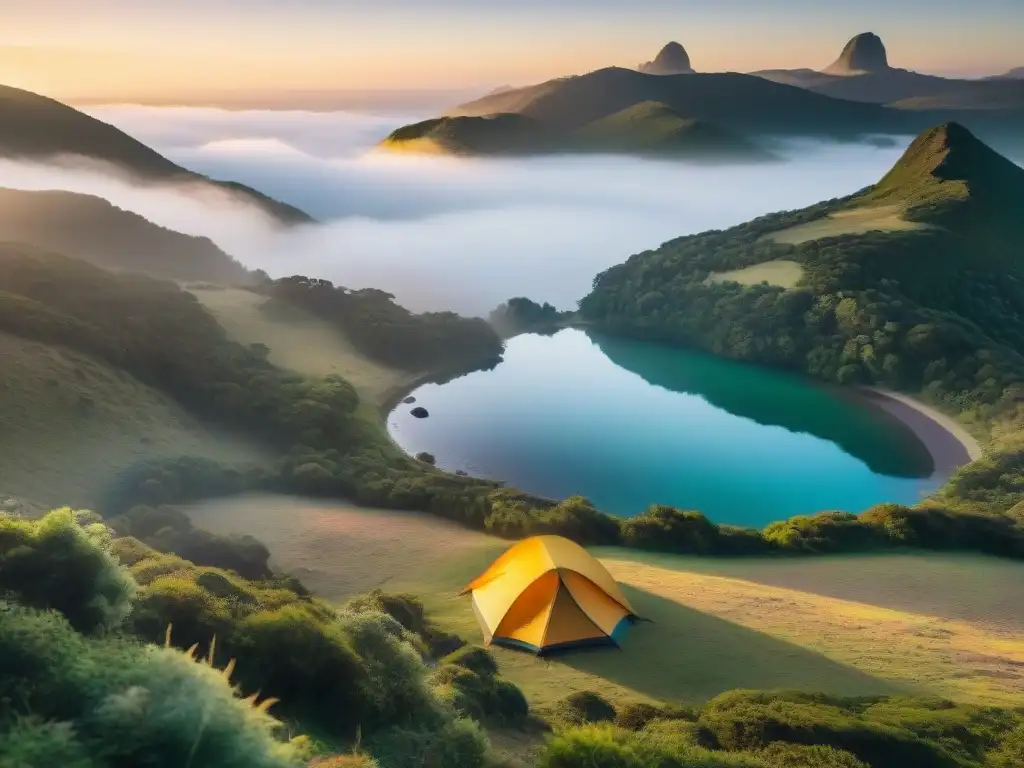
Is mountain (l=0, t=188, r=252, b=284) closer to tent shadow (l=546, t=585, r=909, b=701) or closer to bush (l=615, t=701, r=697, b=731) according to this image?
tent shadow (l=546, t=585, r=909, b=701)

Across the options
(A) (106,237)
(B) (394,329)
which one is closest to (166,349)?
(B) (394,329)

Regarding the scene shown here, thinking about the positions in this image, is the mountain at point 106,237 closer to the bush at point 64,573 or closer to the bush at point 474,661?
the bush at point 474,661

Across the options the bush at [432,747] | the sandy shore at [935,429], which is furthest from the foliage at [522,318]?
the bush at [432,747]

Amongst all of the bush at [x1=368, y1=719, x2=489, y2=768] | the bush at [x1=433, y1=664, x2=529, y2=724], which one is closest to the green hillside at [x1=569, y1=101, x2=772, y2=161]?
the bush at [x1=433, y1=664, x2=529, y2=724]

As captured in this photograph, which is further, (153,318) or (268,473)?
(153,318)

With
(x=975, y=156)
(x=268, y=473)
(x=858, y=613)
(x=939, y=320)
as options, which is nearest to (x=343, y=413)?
(x=268, y=473)

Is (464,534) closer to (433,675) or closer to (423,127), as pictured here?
(433,675)
